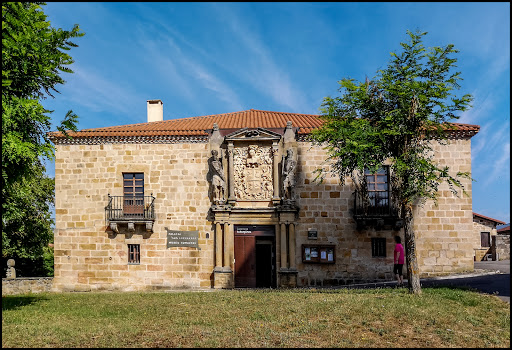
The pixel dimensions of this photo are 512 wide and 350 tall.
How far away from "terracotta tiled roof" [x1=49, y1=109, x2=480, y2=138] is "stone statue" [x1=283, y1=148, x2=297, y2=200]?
112 cm

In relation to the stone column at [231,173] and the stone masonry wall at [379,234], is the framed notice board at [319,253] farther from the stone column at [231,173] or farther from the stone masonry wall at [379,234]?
the stone column at [231,173]

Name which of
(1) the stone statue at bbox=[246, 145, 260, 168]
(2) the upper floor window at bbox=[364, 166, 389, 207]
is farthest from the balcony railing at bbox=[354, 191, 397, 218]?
(1) the stone statue at bbox=[246, 145, 260, 168]

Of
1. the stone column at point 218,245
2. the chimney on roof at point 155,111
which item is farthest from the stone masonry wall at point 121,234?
the chimney on roof at point 155,111

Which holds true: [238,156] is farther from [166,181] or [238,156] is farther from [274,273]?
[274,273]

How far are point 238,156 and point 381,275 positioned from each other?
280 inches

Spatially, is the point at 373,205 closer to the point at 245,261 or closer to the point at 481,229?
the point at 245,261

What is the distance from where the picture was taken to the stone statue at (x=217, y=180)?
16188mm

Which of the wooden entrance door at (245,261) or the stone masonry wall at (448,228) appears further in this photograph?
the wooden entrance door at (245,261)

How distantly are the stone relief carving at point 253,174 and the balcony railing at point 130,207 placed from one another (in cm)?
343

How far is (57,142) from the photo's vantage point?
55.5 feet

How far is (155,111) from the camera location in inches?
821

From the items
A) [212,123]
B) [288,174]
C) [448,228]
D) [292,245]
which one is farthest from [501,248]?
[212,123]

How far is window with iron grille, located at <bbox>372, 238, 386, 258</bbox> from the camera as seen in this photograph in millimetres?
16141

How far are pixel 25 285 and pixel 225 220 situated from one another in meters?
8.08
